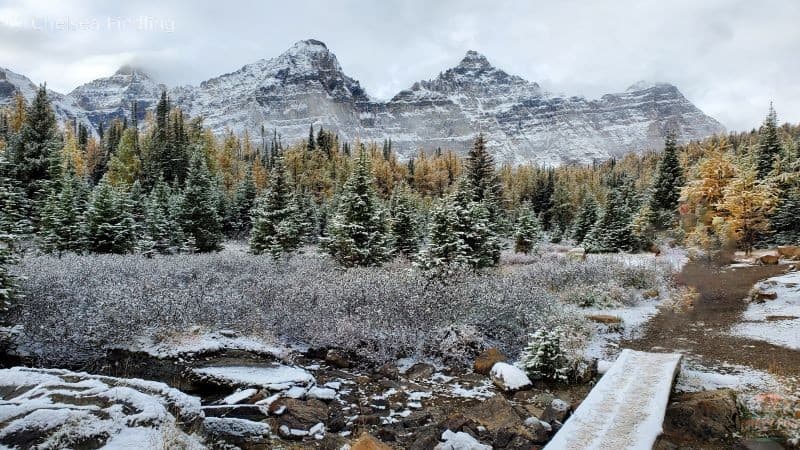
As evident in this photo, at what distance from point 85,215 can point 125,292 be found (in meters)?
15.8

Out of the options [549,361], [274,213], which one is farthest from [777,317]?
[274,213]

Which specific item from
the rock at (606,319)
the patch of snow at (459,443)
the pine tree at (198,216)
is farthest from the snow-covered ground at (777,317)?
the pine tree at (198,216)

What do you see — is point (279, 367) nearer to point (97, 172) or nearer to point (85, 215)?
point (85, 215)

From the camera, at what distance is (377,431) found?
21.3ft

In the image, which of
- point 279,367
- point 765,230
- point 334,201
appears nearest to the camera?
point 279,367

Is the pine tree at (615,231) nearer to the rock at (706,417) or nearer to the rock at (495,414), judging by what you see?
the rock at (706,417)

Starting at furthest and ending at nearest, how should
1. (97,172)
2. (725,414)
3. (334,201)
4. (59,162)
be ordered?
1. (97,172)
2. (334,201)
3. (59,162)
4. (725,414)

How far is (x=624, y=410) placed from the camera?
6.06 m

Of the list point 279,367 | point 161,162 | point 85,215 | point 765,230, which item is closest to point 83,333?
point 279,367

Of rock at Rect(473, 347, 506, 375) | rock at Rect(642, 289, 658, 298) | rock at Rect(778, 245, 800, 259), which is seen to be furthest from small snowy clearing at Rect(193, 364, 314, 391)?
rock at Rect(778, 245, 800, 259)

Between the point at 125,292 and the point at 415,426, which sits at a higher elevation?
the point at 125,292

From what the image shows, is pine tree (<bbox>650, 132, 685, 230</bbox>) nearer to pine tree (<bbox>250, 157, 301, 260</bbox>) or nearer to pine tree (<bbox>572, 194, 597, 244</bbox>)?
pine tree (<bbox>572, 194, 597, 244</bbox>)

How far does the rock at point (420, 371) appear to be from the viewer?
28.6 ft

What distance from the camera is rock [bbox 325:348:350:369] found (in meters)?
9.25
